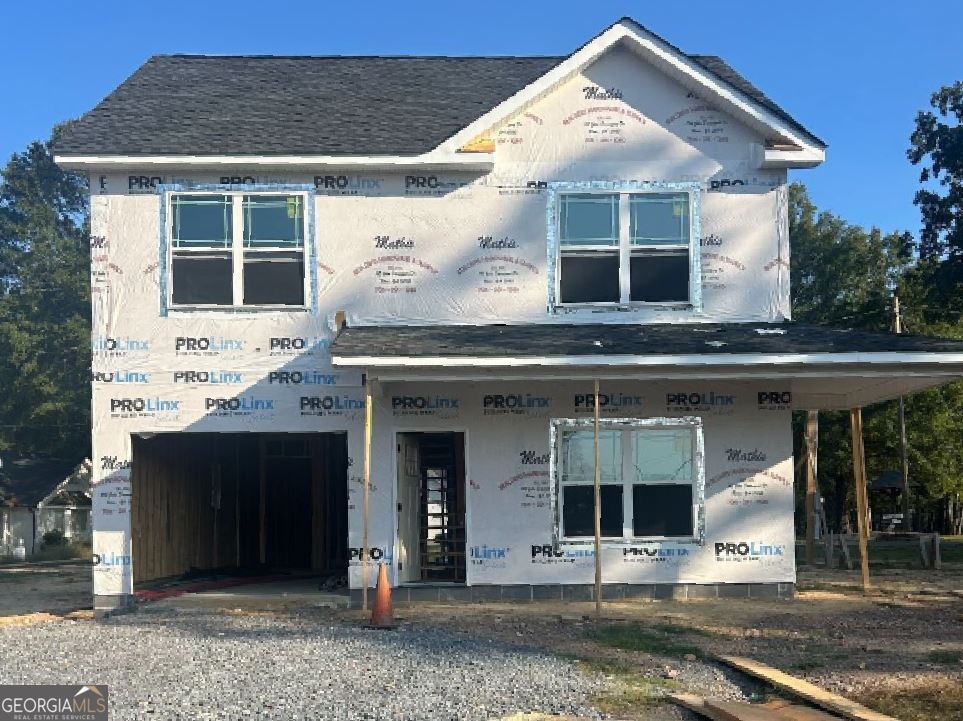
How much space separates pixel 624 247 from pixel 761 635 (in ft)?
18.3

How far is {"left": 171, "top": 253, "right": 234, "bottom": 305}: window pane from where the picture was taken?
1452cm

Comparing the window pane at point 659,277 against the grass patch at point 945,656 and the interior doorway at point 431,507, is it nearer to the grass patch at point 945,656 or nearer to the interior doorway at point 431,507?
the interior doorway at point 431,507

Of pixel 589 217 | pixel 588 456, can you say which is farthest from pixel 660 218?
pixel 588 456

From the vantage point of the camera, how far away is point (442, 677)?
8570mm

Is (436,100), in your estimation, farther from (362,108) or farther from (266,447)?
(266,447)

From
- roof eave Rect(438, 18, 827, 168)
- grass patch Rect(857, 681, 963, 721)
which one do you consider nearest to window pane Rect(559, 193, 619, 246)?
roof eave Rect(438, 18, 827, 168)

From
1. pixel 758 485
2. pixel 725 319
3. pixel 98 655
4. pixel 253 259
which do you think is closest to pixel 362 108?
pixel 253 259

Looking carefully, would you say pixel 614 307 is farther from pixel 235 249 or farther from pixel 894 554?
pixel 894 554

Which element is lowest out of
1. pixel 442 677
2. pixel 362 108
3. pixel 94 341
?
pixel 442 677

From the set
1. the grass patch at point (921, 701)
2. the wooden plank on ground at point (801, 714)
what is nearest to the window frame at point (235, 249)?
the wooden plank on ground at point (801, 714)

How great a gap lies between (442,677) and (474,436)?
6086mm

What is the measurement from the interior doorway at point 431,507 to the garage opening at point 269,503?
256 centimetres

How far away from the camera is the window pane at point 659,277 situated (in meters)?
14.8

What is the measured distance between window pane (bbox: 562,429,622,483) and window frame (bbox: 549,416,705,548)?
6 centimetres
